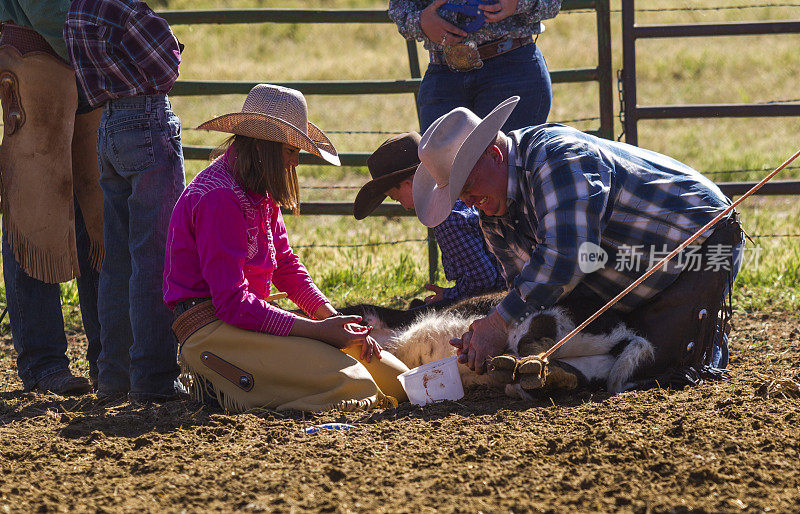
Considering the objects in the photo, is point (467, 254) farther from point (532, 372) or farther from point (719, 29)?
point (719, 29)

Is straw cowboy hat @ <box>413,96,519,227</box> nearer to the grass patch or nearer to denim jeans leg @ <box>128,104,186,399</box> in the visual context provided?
denim jeans leg @ <box>128,104,186,399</box>

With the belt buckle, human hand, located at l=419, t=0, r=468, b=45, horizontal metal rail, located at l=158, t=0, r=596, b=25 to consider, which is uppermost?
horizontal metal rail, located at l=158, t=0, r=596, b=25

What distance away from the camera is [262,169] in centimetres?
346

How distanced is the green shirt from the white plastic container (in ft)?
6.66

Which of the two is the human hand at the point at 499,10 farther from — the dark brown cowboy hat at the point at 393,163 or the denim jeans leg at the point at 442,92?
the dark brown cowboy hat at the point at 393,163

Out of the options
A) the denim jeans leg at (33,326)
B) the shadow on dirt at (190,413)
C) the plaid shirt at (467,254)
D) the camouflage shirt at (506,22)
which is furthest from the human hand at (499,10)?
the denim jeans leg at (33,326)

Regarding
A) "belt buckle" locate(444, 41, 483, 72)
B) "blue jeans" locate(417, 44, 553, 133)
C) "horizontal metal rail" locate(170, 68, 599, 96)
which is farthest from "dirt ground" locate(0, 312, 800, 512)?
"horizontal metal rail" locate(170, 68, 599, 96)

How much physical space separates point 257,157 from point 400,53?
12.8 meters

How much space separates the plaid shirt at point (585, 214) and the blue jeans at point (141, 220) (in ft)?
4.39

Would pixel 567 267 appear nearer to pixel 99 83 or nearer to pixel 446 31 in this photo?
pixel 446 31

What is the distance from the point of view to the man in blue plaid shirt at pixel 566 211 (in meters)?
3.16

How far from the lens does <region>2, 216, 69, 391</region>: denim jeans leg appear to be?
416 centimetres

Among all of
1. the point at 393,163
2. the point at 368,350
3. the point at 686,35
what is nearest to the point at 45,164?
the point at 393,163

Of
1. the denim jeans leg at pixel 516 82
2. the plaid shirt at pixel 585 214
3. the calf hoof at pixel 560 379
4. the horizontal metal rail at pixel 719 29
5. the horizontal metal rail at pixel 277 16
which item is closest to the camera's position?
the plaid shirt at pixel 585 214
